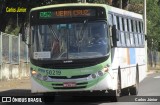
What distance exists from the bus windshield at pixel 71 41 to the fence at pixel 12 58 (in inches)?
483

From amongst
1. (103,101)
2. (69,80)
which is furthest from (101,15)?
(103,101)

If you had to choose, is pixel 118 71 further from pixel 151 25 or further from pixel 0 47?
pixel 151 25

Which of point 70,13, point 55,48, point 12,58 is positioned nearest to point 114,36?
point 70,13

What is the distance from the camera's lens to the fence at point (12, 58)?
2842 cm

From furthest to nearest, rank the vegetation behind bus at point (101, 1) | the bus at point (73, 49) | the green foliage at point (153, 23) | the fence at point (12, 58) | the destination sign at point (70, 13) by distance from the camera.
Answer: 1. the green foliage at point (153, 23)
2. the vegetation behind bus at point (101, 1)
3. the fence at point (12, 58)
4. the destination sign at point (70, 13)
5. the bus at point (73, 49)

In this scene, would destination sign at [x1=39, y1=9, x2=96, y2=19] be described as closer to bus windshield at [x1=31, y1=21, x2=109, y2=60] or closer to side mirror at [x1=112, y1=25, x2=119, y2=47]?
bus windshield at [x1=31, y1=21, x2=109, y2=60]

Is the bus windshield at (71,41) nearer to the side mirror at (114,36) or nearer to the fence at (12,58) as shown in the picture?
the side mirror at (114,36)

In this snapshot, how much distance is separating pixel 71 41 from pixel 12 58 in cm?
1515

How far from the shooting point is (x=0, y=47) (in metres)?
28.1

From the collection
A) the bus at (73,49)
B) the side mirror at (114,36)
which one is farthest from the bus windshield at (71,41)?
the side mirror at (114,36)

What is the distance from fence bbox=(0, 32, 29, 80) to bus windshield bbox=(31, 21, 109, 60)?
1226 cm

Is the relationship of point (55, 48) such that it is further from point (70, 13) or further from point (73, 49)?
point (70, 13)

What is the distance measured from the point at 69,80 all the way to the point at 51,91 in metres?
0.69

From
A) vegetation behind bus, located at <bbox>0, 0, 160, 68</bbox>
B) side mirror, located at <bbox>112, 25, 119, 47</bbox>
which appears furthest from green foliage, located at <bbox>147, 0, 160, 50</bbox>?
side mirror, located at <bbox>112, 25, 119, 47</bbox>
